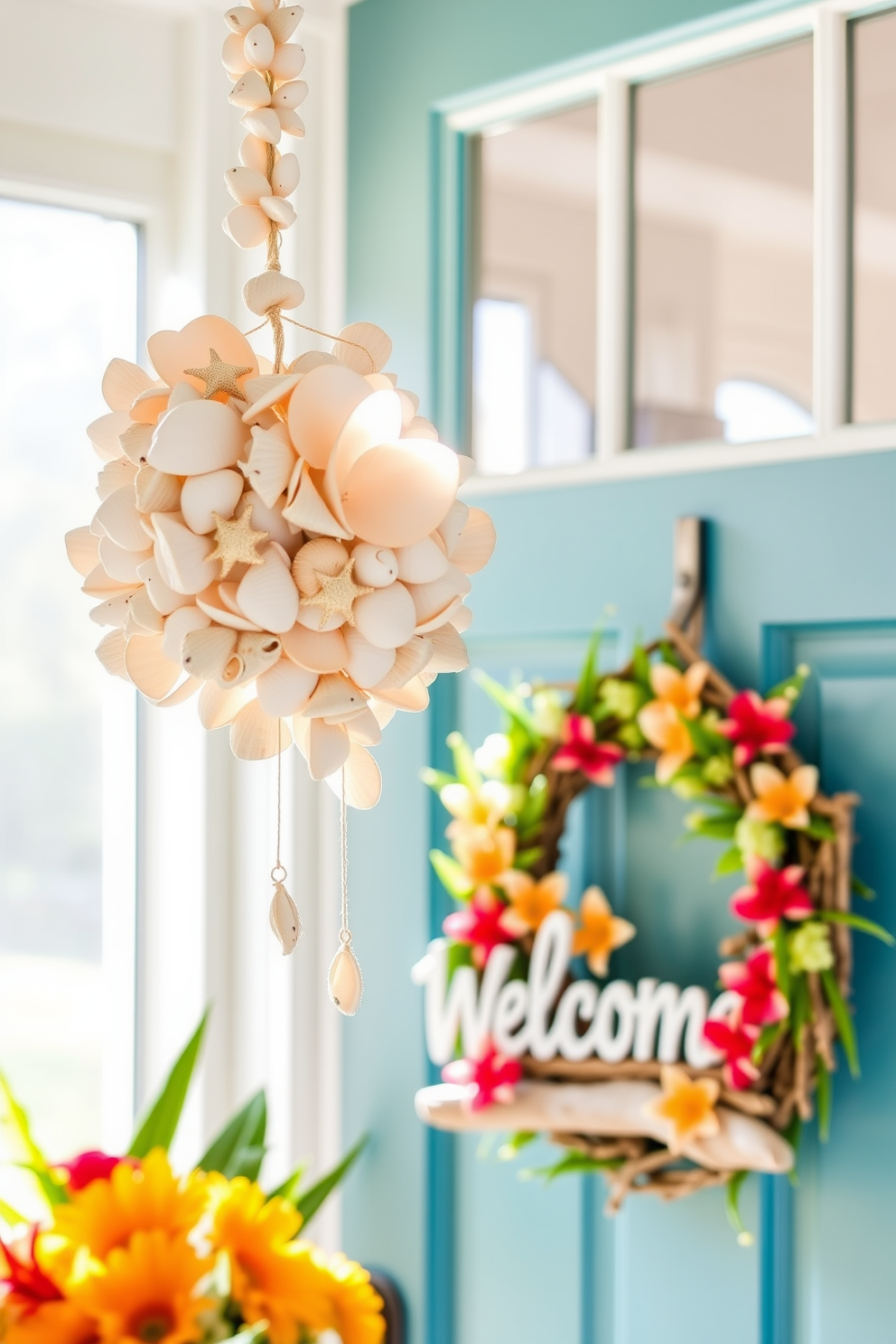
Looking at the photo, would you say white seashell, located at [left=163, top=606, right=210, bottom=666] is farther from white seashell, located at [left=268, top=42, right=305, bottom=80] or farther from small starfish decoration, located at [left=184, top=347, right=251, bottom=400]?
white seashell, located at [left=268, top=42, right=305, bottom=80]

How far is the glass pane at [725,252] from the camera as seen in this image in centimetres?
112

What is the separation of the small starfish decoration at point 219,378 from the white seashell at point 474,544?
12 cm

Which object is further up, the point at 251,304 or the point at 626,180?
the point at 626,180

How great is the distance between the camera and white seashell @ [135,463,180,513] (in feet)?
1.72

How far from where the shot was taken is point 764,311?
3.74 feet

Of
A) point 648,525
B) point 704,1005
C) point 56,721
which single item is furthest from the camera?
point 56,721

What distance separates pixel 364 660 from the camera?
21.2 inches

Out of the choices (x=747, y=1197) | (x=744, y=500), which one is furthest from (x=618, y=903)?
(x=744, y=500)

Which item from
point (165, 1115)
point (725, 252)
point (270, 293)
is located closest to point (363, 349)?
point (270, 293)

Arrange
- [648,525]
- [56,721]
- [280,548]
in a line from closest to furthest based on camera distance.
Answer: [280,548]
[648,525]
[56,721]

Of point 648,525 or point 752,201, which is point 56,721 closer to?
point 648,525

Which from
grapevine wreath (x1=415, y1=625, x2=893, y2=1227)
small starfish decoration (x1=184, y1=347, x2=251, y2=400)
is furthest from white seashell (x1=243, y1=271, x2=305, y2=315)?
grapevine wreath (x1=415, y1=625, x2=893, y2=1227)

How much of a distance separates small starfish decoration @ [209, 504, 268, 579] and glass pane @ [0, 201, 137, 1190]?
2.86ft

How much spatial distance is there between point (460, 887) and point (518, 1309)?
0.42 metres
